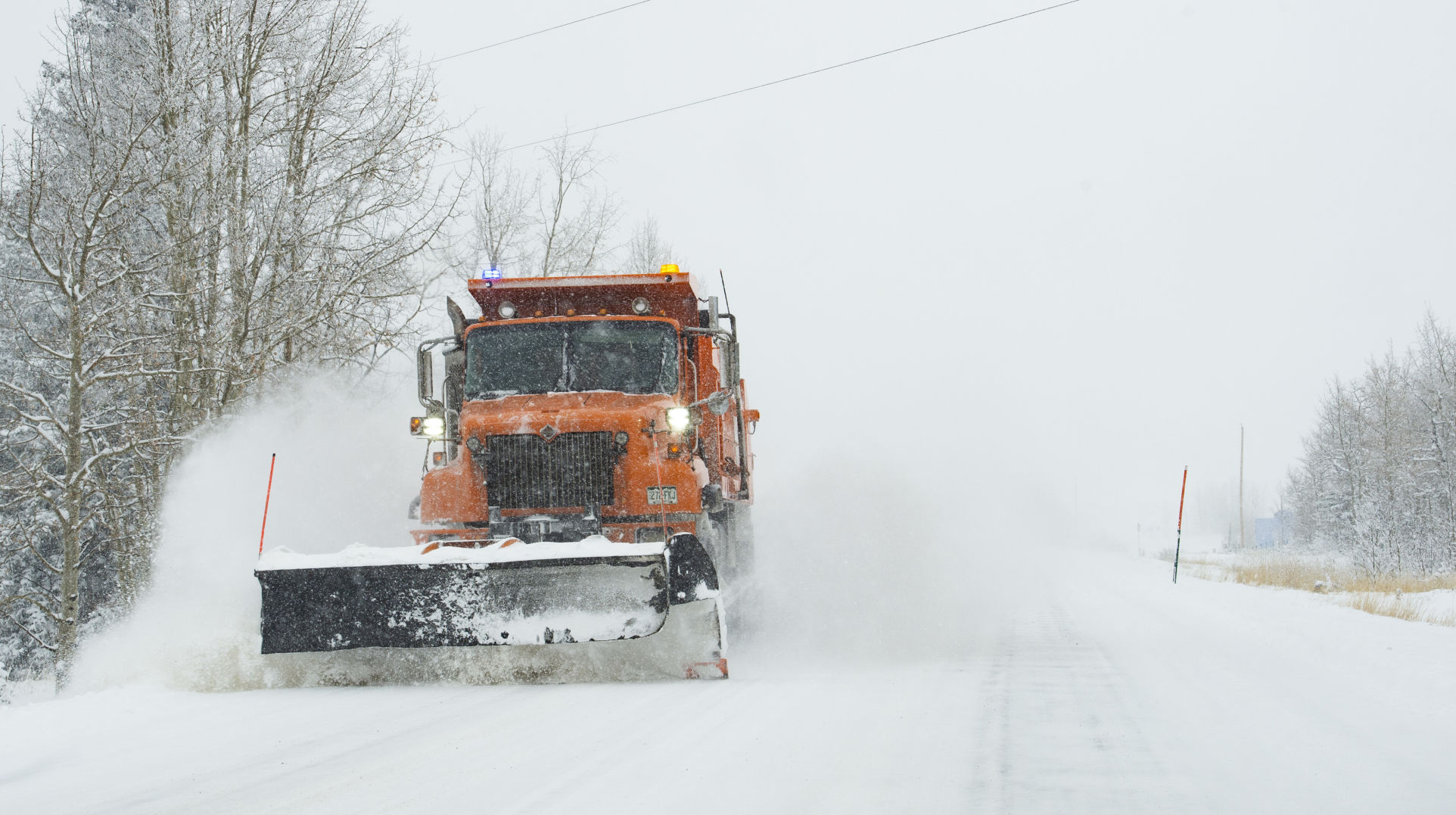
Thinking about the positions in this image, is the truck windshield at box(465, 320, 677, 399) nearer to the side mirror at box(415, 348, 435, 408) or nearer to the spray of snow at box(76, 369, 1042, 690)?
the side mirror at box(415, 348, 435, 408)

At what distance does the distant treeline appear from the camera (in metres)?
36.6

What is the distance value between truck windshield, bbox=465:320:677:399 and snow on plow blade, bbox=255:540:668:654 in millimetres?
2378

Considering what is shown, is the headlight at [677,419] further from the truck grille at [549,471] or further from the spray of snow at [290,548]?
the spray of snow at [290,548]

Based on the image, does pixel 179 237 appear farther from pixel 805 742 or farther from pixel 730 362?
pixel 805 742

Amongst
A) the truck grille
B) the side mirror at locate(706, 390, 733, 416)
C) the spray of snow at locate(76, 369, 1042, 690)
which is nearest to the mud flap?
the spray of snow at locate(76, 369, 1042, 690)

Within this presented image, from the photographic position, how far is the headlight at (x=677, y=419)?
748 centimetres

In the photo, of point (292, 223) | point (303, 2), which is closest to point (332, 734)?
point (292, 223)

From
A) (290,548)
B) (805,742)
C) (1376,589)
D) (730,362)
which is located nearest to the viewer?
(805,742)

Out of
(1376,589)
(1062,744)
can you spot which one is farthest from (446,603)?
(1376,589)

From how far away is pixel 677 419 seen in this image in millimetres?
7512

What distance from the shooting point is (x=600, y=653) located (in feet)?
20.0

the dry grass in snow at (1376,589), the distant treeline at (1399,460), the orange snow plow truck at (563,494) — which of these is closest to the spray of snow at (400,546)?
the orange snow plow truck at (563,494)

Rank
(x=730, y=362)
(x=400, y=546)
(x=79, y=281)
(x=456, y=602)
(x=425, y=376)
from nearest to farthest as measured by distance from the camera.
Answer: (x=456, y=602) → (x=425, y=376) → (x=730, y=362) → (x=79, y=281) → (x=400, y=546)

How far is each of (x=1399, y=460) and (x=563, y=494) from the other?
43.0 m
